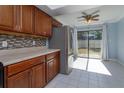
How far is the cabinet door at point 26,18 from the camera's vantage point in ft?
6.42

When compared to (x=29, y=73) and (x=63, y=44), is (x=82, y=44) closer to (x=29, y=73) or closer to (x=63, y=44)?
(x=63, y=44)

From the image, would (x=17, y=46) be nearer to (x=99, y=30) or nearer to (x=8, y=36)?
(x=8, y=36)

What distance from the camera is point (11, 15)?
172 centimetres

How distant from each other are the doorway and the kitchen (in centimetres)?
403

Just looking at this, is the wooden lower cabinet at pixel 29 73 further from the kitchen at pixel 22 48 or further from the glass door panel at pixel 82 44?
the glass door panel at pixel 82 44

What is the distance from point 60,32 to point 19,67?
6.67 feet

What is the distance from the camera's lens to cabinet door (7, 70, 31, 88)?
1.41 metres

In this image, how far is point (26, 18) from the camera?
6.88 ft

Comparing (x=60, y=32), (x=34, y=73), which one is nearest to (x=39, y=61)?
(x=34, y=73)

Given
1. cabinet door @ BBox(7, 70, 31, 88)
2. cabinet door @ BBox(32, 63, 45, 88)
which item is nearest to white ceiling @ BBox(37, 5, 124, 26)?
cabinet door @ BBox(32, 63, 45, 88)

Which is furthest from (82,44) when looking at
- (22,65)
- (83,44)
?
(22,65)

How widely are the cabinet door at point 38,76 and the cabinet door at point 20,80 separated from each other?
148mm

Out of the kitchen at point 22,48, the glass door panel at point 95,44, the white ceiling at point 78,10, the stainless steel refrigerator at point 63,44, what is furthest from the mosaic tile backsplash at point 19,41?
the glass door panel at point 95,44

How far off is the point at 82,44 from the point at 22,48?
497cm
